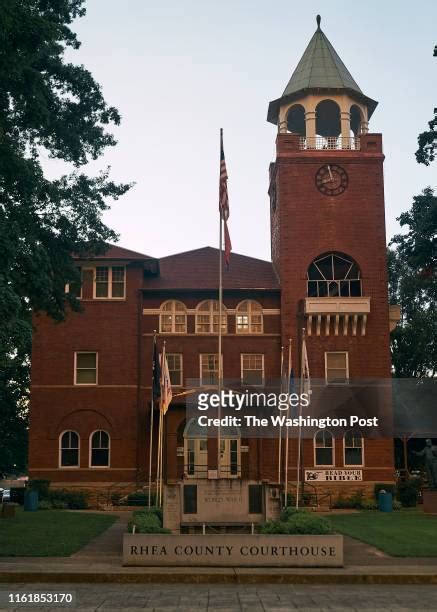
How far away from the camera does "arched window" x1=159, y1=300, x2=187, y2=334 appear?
44688mm

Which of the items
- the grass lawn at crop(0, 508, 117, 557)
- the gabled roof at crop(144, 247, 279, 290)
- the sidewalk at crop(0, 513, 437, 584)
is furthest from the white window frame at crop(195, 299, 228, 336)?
the sidewalk at crop(0, 513, 437, 584)

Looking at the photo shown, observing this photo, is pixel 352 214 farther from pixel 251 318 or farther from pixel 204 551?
pixel 204 551

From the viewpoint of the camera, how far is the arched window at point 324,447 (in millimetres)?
42781

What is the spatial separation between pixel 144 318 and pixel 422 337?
912 inches

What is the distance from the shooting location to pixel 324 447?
141 ft

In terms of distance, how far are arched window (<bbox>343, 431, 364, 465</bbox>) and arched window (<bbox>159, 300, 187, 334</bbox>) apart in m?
10.6

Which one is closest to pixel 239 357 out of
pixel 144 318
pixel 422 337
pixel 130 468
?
pixel 144 318

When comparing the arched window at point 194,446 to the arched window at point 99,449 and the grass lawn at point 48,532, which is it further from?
the grass lawn at point 48,532

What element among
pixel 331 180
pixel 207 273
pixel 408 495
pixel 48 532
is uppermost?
pixel 331 180

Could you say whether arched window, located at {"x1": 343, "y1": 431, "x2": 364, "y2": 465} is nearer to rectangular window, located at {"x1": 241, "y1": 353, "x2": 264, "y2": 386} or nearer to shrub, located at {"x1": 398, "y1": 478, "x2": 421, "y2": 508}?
shrub, located at {"x1": 398, "y1": 478, "x2": 421, "y2": 508}

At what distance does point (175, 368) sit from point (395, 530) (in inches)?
750

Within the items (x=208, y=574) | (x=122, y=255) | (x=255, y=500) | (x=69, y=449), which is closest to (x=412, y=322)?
(x=122, y=255)

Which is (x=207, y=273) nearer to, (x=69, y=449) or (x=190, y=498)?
(x=69, y=449)

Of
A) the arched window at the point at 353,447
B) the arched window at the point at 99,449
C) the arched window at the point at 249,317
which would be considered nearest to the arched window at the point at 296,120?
the arched window at the point at 249,317
